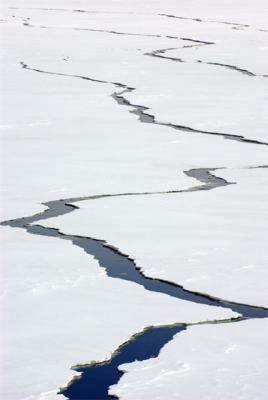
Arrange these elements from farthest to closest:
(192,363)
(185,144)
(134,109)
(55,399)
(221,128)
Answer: (134,109) < (221,128) < (185,144) < (192,363) < (55,399)

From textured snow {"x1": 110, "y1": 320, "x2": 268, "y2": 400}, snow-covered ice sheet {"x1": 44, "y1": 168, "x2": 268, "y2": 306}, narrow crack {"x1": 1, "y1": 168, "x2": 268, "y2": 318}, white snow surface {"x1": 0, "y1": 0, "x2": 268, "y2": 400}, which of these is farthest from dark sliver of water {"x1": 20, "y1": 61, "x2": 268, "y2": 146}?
textured snow {"x1": 110, "y1": 320, "x2": 268, "y2": 400}

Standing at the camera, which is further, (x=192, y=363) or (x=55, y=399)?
(x=192, y=363)

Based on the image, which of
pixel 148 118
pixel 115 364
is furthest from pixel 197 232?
pixel 148 118

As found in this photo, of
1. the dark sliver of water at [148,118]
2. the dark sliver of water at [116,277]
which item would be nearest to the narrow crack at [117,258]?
the dark sliver of water at [116,277]

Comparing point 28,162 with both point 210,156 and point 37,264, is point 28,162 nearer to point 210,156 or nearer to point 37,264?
point 210,156

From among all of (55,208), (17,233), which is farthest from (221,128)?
(17,233)

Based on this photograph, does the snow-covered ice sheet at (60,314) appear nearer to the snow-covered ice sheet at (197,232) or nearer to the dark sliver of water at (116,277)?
the dark sliver of water at (116,277)

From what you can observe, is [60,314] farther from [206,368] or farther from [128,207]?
[128,207]
